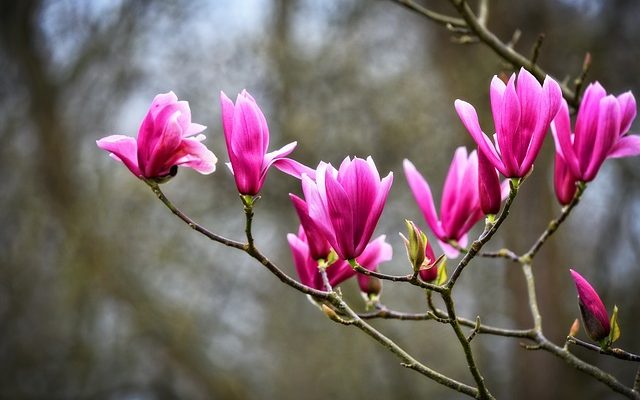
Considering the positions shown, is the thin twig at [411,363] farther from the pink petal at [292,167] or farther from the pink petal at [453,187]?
the pink petal at [453,187]

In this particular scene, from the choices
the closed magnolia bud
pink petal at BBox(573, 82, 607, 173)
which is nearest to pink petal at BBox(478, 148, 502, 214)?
pink petal at BBox(573, 82, 607, 173)

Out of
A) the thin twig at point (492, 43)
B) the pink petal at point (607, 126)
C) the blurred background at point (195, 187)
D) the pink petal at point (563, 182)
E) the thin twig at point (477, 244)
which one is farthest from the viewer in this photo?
the blurred background at point (195, 187)

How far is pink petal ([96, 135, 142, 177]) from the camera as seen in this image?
0.71 meters

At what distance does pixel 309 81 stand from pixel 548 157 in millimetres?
1550

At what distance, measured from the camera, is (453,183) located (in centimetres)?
88

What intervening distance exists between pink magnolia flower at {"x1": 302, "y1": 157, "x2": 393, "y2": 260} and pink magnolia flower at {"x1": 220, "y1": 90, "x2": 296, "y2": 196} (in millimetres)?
49

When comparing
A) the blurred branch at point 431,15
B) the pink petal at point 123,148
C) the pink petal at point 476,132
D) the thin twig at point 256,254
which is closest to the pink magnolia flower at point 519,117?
the pink petal at point 476,132

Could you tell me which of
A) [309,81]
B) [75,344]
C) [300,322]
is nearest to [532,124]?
[309,81]

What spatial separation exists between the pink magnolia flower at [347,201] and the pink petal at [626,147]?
26cm

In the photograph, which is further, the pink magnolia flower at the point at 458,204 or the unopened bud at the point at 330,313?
the pink magnolia flower at the point at 458,204

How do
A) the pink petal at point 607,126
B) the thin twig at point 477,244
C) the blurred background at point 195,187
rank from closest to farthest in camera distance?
1. the thin twig at point 477,244
2. the pink petal at point 607,126
3. the blurred background at point 195,187

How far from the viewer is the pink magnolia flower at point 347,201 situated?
0.65 m

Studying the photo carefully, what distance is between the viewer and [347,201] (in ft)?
2.15

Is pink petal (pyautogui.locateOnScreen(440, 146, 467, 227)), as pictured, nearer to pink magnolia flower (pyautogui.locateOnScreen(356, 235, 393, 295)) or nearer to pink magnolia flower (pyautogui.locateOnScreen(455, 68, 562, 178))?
pink magnolia flower (pyautogui.locateOnScreen(356, 235, 393, 295))
